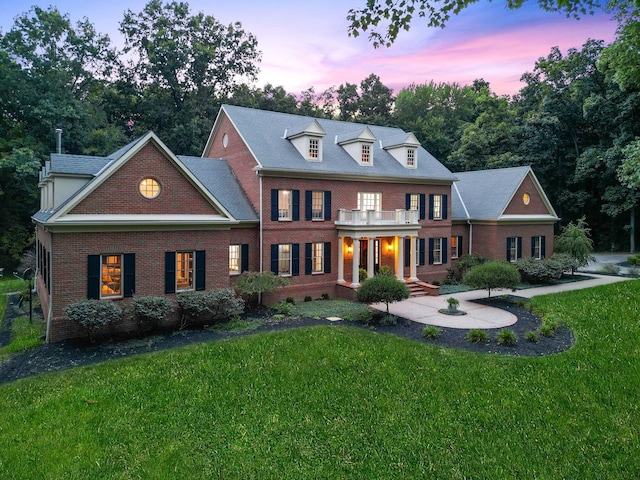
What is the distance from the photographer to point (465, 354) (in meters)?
13.4

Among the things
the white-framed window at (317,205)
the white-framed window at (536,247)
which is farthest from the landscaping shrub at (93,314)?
the white-framed window at (536,247)

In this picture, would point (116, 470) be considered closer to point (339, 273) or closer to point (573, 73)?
point (339, 273)

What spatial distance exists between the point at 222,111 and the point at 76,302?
14.5 metres

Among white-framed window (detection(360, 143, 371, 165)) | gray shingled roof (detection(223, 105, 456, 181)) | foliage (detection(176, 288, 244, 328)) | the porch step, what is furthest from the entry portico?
foliage (detection(176, 288, 244, 328))

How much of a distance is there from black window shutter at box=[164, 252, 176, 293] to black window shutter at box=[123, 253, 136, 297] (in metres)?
1.17

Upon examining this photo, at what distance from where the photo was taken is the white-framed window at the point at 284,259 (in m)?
22.5

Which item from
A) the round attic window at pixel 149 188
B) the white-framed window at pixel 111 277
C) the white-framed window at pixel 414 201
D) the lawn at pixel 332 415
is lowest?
the lawn at pixel 332 415

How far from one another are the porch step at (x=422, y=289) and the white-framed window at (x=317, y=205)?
21.6 feet

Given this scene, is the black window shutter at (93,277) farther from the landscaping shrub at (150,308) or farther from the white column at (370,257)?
the white column at (370,257)

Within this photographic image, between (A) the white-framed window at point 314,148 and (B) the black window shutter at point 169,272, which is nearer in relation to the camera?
(B) the black window shutter at point 169,272

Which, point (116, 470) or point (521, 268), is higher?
point (521, 268)

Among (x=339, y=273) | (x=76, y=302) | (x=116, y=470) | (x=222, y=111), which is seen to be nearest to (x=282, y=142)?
(x=222, y=111)

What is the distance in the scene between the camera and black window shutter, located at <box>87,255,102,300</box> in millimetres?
15423

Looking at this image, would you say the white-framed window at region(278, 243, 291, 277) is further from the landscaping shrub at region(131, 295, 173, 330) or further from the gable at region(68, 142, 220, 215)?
the landscaping shrub at region(131, 295, 173, 330)
